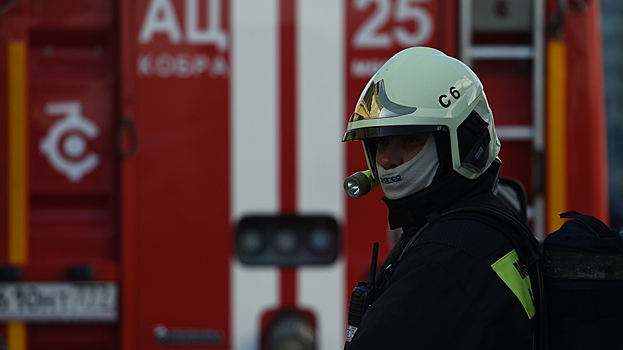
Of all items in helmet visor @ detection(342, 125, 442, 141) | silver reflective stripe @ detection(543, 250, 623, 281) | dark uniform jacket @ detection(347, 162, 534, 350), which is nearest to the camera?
dark uniform jacket @ detection(347, 162, 534, 350)

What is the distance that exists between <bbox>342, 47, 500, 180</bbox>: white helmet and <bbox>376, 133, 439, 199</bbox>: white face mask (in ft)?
0.16

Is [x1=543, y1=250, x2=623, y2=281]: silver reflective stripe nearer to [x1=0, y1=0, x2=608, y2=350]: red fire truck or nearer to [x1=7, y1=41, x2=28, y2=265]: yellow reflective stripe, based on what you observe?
[x1=0, y1=0, x2=608, y2=350]: red fire truck

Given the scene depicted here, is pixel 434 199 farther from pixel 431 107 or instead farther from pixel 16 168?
pixel 16 168

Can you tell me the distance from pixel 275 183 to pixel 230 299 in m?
0.46

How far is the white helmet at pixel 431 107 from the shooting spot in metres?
1.75

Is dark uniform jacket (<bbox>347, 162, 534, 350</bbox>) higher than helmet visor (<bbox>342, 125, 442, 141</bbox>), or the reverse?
helmet visor (<bbox>342, 125, 442, 141</bbox>)

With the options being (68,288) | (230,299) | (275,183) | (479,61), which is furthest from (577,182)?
(68,288)

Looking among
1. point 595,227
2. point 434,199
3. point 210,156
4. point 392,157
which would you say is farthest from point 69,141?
point 595,227

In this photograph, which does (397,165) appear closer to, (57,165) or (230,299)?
(230,299)

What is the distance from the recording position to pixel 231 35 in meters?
3.00

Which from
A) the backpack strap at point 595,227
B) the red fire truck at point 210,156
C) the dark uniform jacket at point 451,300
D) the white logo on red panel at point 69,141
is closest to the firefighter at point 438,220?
the dark uniform jacket at point 451,300

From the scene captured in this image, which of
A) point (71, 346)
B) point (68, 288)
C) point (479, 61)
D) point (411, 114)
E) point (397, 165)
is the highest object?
point (479, 61)

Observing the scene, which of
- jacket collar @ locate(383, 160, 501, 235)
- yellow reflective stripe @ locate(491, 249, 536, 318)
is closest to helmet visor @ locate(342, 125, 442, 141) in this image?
jacket collar @ locate(383, 160, 501, 235)

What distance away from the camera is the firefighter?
150 centimetres
